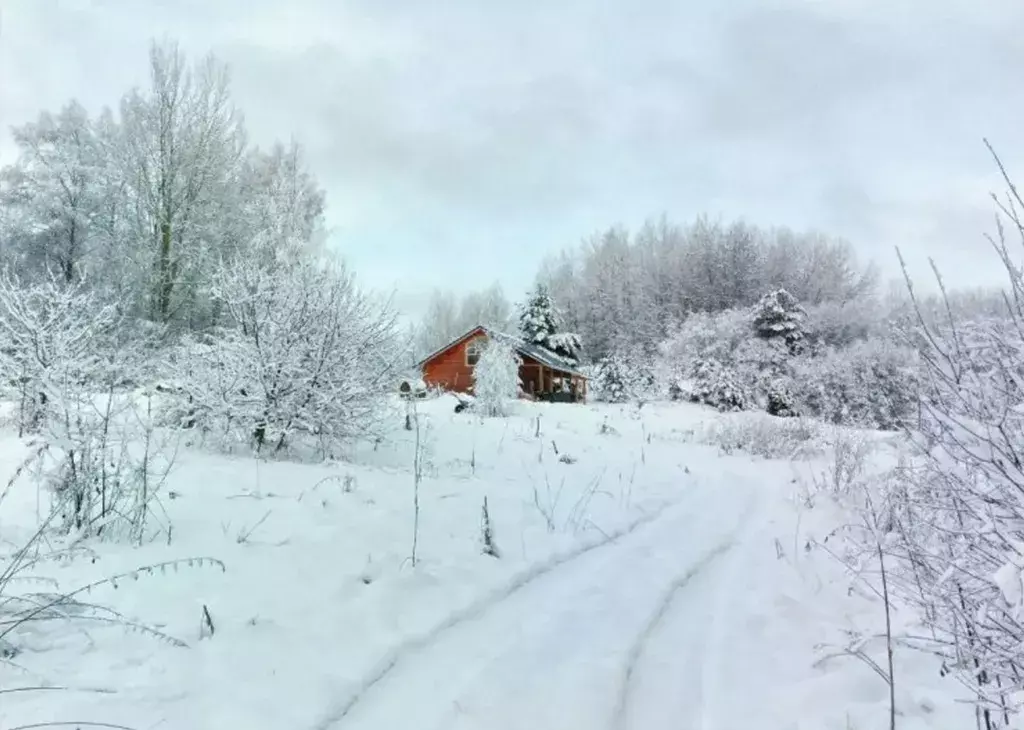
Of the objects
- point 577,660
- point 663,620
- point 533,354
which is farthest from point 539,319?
Result: point 577,660

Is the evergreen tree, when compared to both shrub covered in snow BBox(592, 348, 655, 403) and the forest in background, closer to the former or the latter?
the forest in background

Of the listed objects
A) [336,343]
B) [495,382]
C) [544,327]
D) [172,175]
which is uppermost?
[172,175]

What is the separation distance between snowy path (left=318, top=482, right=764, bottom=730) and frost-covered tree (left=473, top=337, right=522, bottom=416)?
13.0m

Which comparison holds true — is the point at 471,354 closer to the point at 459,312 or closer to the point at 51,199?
the point at 51,199

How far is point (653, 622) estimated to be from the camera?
3738mm

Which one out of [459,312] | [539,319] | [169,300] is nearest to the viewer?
[169,300]

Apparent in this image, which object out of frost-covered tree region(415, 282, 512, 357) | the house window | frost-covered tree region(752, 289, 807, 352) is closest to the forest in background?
frost-covered tree region(752, 289, 807, 352)

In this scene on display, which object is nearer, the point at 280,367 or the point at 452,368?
the point at 280,367

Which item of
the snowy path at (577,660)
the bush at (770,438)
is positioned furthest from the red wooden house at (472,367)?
the snowy path at (577,660)

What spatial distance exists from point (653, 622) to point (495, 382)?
14909 mm

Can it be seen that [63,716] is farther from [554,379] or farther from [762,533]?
[554,379]

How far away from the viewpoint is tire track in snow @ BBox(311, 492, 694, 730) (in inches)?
103

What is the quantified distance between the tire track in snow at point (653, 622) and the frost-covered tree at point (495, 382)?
1224 cm

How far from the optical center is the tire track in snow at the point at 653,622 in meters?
2.72
